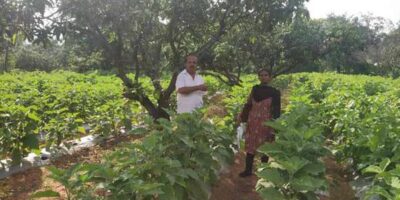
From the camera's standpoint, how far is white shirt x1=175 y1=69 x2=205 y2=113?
19.6 ft

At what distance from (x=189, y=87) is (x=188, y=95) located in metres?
0.16

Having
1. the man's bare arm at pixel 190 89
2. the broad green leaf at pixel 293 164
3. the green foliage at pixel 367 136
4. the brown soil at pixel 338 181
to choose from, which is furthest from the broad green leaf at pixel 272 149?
the man's bare arm at pixel 190 89

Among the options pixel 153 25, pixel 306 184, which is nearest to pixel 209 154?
pixel 306 184

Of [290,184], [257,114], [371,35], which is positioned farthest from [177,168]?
[371,35]

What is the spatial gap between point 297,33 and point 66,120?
2287cm

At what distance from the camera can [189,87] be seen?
589cm

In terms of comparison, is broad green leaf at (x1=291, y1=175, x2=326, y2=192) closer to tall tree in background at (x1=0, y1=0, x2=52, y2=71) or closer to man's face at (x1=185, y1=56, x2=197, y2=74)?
man's face at (x1=185, y1=56, x2=197, y2=74)

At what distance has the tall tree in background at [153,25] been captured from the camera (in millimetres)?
6914

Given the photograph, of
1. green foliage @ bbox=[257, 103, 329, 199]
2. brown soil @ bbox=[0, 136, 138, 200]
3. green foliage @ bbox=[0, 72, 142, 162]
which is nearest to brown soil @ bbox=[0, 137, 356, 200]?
brown soil @ bbox=[0, 136, 138, 200]

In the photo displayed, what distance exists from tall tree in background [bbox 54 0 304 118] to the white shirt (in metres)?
1.34

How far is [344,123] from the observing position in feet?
21.9

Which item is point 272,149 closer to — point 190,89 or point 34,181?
point 190,89

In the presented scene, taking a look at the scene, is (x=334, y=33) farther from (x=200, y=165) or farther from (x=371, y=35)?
(x=200, y=165)

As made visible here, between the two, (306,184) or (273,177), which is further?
(273,177)
